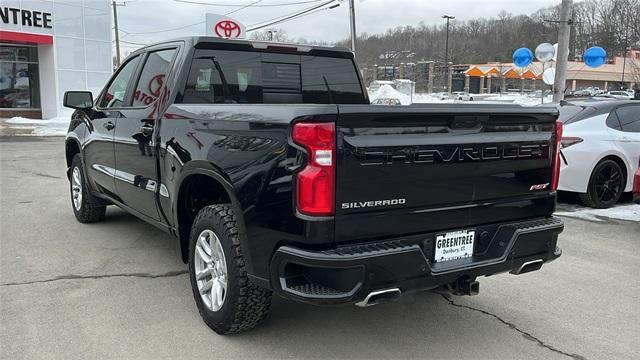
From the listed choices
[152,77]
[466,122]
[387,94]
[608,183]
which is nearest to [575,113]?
[608,183]

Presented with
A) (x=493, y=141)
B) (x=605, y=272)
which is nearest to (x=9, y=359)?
(x=493, y=141)

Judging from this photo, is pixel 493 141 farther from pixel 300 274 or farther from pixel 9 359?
pixel 9 359

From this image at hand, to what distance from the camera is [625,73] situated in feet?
292

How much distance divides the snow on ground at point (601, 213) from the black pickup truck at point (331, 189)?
13.7 feet

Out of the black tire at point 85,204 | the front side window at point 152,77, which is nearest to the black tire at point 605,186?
the front side window at point 152,77

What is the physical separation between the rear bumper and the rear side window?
5611 mm

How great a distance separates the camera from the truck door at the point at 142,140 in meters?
4.39

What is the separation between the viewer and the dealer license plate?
3.18 m

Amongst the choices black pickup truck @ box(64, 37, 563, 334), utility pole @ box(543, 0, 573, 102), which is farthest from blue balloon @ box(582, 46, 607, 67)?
black pickup truck @ box(64, 37, 563, 334)

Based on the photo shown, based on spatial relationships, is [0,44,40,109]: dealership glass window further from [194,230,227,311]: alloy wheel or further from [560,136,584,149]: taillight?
[194,230,227,311]: alloy wheel

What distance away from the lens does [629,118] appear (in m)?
7.96

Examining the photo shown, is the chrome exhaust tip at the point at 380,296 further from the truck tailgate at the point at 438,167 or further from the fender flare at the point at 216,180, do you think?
the fender flare at the point at 216,180

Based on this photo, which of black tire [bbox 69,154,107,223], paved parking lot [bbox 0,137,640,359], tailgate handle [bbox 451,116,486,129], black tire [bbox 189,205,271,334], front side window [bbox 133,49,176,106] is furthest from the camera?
black tire [bbox 69,154,107,223]

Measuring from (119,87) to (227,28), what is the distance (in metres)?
9.65
